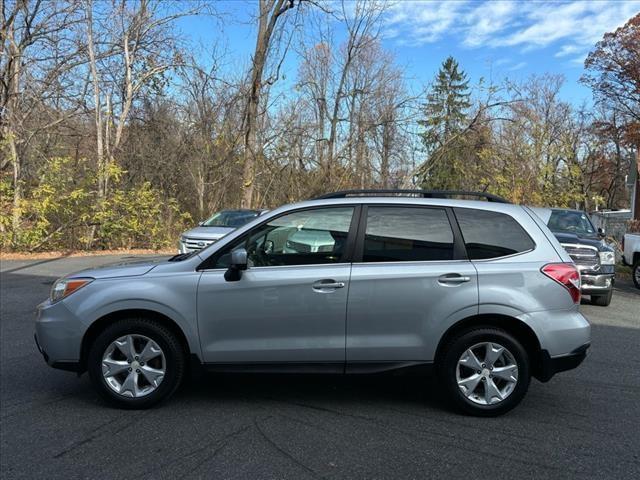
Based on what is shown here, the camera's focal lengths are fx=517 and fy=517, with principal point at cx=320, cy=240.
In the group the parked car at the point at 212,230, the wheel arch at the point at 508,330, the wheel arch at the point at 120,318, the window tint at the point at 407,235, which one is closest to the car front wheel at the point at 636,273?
the parked car at the point at 212,230

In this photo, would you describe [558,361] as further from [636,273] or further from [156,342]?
[636,273]

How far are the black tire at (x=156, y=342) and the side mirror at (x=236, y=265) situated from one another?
2.24 feet

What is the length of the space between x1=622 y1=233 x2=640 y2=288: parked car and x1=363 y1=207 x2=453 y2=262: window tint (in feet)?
32.7

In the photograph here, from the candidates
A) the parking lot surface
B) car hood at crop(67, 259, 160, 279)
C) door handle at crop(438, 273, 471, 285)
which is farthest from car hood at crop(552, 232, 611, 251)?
car hood at crop(67, 259, 160, 279)

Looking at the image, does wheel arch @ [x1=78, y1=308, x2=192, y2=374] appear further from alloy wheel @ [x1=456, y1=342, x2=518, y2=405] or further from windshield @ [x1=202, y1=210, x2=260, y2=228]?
windshield @ [x1=202, y1=210, x2=260, y2=228]

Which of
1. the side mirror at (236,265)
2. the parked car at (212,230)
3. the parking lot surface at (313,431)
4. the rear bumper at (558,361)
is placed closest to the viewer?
the parking lot surface at (313,431)

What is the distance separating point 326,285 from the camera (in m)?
4.08

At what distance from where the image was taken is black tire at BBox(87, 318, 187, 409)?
4152mm

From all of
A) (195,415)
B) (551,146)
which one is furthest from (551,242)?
(551,146)

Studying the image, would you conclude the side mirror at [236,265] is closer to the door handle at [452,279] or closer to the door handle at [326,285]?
the door handle at [326,285]

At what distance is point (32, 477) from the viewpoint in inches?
126

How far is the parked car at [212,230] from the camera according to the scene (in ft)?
37.8

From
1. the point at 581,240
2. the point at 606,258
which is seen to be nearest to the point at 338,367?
the point at 581,240

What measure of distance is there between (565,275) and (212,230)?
360 inches
